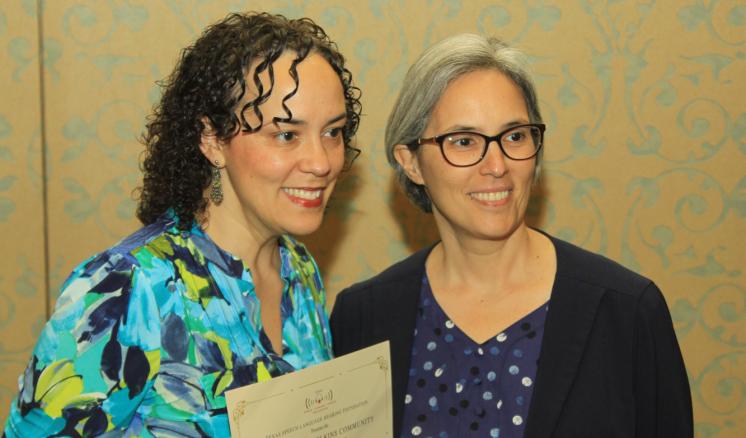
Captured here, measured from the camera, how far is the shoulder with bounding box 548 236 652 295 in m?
1.75

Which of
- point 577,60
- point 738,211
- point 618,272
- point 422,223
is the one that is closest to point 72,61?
point 422,223

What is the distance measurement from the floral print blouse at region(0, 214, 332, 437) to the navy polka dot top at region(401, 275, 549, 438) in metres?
0.33

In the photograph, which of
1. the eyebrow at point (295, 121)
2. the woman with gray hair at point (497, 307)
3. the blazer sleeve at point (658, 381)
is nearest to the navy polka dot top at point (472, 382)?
the woman with gray hair at point (497, 307)

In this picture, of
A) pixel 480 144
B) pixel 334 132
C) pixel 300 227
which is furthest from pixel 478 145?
pixel 300 227

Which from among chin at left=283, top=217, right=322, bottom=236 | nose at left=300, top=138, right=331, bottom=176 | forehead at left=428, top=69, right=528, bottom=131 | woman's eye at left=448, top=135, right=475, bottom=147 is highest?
forehead at left=428, top=69, right=528, bottom=131

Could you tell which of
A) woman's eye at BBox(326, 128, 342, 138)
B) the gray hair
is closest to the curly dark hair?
woman's eye at BBox(326, 128, 342, 138)

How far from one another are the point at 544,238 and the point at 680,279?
104 centimetres

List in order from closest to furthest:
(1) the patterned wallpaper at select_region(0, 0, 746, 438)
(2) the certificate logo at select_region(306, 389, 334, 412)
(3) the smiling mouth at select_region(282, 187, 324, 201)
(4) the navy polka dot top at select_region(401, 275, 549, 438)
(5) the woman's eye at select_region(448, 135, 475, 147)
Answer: (2) the certificate logo at select_region(306, 389, 334, 412) < (3) the smiling mouth at select_region(282, 187, 324, 201) < (4) the navy polka dot top at select_region(401, 275, 549, 438) < (5) the woman's eye at select_region(448, 135, 475, 147) < (1) the patterned wallpaper at select_region(0, 0, 746, 438)

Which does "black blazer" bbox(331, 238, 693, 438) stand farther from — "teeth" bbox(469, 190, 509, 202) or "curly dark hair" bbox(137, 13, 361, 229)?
"curly dark hair" bbox(137, 13, 361, 229)

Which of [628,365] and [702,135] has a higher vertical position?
[702,135]

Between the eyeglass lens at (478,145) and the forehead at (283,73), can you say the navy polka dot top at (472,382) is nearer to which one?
the eyeglass lens at (478,145)

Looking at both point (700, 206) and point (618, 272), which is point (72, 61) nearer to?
point (618, 272)

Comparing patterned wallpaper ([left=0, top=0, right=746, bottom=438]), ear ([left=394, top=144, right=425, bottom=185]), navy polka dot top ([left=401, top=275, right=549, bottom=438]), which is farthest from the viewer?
patterned wallpaper ([left=0, top=0, right=746, bottom=438])

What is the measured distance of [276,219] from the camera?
161 centimetres
